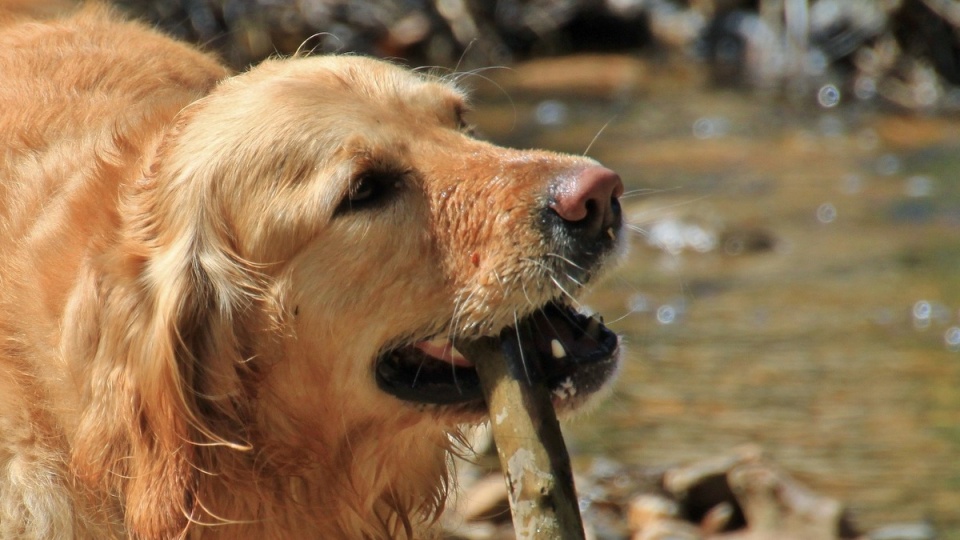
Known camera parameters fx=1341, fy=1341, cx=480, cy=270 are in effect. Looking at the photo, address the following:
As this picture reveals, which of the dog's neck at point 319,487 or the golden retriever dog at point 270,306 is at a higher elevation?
the golden retriever dog at point 270,306

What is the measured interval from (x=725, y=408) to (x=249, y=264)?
3071 millimetres

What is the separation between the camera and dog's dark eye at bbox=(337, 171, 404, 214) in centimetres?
356

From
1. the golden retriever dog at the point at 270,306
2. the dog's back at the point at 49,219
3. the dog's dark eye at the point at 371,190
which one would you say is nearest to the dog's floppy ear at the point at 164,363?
the golden retriever dog at the point at 270,306

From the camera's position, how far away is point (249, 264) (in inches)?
143

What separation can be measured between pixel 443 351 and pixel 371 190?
1.59 ft

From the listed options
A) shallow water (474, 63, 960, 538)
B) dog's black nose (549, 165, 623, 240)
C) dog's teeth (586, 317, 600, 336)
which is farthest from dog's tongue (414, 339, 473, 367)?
shallow water (474, 63, 960, 538)

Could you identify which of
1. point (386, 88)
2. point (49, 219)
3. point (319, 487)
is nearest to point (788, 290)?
point (386, 88)

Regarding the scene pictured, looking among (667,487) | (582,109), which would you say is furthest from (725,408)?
(582,109)

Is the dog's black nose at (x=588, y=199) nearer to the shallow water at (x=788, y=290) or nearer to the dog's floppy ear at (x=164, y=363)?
the shallow water at (x=788, y=290)

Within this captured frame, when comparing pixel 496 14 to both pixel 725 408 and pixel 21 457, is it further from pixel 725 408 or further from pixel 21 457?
pixel 21 457

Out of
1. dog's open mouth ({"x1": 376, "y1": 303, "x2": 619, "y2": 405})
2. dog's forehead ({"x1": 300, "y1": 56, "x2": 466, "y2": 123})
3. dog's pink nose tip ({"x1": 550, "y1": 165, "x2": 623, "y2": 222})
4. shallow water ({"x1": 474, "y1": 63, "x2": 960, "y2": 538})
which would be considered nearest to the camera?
dog's pink nose tip ({"x1": 550, "y1": 165, "x2": 623, "y2": 222})

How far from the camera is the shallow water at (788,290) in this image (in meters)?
5.71

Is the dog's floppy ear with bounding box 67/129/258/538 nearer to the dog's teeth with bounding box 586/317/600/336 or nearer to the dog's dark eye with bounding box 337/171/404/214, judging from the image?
the dog's dark eye with bounding box 337/171/404/214

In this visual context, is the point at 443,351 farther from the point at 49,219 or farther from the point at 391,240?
the point at 49,219
